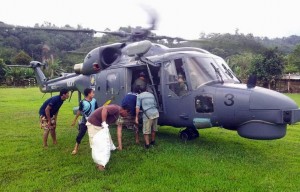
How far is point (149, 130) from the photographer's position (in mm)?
7902

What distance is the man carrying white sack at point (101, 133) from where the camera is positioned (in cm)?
614

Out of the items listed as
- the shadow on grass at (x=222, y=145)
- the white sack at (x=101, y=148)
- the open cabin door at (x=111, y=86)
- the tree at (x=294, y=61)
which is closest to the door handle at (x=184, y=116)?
the shadow on grass at (x=222, y=145)

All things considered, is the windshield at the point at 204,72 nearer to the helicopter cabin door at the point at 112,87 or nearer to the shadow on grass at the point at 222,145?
the shadow on grass at the point at 222,145

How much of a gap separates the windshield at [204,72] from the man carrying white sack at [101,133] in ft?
6.55

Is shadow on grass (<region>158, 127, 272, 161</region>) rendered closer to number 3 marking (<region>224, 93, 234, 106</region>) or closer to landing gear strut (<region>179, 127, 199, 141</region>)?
landing gear strut (<region>179, 127, 199, 141</region>)

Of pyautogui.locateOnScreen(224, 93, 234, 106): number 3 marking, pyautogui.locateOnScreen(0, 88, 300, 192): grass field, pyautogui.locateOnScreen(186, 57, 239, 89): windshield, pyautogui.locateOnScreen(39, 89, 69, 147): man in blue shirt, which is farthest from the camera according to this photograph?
pyautogui.locateOnScreen(39, 89, 69, 147): man in blue shirt

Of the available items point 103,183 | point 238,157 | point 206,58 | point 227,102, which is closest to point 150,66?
point 206,58

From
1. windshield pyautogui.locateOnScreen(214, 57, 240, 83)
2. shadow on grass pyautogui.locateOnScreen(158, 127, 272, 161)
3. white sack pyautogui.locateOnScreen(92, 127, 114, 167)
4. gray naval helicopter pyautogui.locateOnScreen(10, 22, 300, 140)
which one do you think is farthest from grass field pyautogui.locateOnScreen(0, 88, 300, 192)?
windshield pyautogui.locateOnScreen(214, 57, 240, 83)

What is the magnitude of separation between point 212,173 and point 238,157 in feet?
4.52

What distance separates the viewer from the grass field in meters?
5.37

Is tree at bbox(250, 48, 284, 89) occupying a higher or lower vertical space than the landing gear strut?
higher

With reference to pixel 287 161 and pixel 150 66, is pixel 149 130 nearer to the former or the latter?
pixel 150 66

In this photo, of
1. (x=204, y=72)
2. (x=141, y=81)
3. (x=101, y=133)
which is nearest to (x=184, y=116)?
(x=204, y=72)

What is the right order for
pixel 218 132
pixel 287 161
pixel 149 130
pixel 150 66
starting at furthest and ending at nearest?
pixel 218 132
pixel 150 66
pixel 149 130
pixel 287 161
